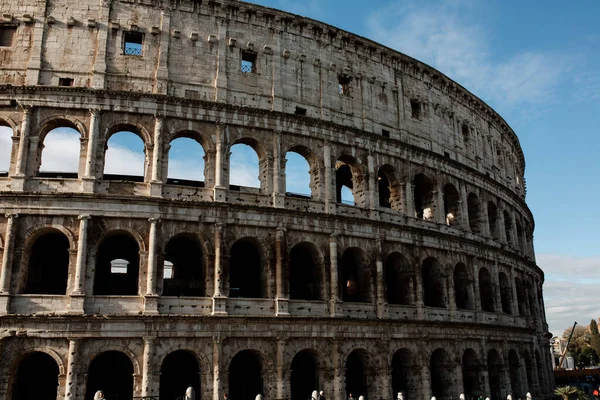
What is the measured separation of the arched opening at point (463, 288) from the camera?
27.7 metres

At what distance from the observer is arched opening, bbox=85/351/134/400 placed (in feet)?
65.5

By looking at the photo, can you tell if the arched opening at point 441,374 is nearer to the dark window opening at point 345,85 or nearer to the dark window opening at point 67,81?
the dark window opening at point 345,85

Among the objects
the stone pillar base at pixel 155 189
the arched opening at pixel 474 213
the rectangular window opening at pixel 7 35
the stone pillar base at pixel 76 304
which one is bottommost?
the stone pillar base at pixel 76 304

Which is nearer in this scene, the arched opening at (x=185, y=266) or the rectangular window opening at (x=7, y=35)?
the rectangular window opening at (x=7, y=35)

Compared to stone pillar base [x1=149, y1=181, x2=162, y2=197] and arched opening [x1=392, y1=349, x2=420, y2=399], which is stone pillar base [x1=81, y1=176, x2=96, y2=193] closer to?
stone pillar base [x1=149, y1=181, x2=162, y2=197]

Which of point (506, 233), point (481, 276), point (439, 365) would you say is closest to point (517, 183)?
point (506, 233)

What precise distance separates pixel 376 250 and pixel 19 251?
13.9 m

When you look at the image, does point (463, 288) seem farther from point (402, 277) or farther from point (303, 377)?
point (303, 377)

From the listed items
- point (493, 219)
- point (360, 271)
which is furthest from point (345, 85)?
point (493, 219)

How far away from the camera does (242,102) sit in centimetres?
2280

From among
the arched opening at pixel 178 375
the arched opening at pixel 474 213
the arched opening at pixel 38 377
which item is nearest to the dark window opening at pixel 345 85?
the arched opening at pixel 474 213

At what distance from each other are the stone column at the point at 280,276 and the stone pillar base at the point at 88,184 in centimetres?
698

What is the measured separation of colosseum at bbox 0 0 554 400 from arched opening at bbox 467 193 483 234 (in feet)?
7.39

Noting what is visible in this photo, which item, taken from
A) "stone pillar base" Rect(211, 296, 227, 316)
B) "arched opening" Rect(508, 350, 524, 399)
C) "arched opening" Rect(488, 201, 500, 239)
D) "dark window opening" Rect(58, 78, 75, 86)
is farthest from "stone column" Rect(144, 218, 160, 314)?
"arched opening" Rect(488, 201, 500, 239)
